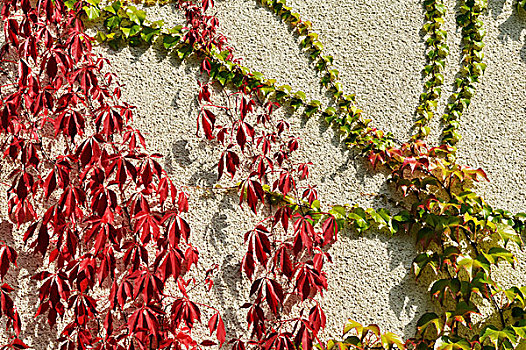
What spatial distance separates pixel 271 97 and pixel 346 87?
0.40 meters

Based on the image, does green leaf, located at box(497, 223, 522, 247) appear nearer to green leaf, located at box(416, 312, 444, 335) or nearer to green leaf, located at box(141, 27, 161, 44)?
green leaf, located at box(416, 312, 444, 335)

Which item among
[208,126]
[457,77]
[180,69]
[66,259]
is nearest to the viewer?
[66,259]

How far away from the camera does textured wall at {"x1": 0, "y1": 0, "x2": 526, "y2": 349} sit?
2.23 m

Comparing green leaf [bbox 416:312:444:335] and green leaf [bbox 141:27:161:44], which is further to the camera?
green leaf [bbox 141:27:161:44]

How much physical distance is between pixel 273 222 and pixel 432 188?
84cm

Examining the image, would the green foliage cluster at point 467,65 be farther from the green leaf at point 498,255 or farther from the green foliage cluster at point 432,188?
the green leaf at point 498,255

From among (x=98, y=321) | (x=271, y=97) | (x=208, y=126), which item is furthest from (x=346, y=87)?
(x=98, y=321)

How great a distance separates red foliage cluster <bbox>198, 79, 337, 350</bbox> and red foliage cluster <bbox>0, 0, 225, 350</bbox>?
0.26 metres

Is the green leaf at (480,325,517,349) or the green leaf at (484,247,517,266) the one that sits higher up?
the green leaf at (484,247,517,266)

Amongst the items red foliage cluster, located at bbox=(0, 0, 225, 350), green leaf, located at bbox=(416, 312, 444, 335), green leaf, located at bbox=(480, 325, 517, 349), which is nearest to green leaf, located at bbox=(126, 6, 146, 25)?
red foliage cluster, located at bbox=(0, 0, 225, 350)

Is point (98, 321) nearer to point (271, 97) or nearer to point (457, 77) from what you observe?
point (271, 97)

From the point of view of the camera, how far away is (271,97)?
7.88ft

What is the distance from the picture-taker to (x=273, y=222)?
2197mm

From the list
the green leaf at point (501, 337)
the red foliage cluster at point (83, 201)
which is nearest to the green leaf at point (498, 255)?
the green leaf at point (501, 337)
